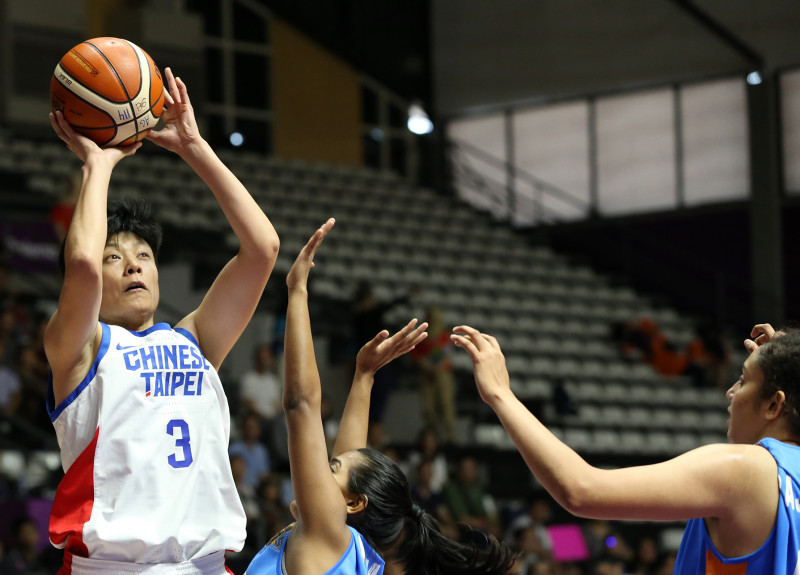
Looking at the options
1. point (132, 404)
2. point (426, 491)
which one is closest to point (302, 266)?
point (132, 404)

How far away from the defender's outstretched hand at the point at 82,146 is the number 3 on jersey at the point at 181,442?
2.14 ft

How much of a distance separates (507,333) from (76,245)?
10.9 m

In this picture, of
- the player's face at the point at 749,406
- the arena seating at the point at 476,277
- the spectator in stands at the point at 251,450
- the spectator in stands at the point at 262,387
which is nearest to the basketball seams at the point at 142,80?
the player's face at the point at 749,406

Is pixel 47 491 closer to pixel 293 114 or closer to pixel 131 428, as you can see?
pixel 131 428

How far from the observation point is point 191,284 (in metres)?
10.9

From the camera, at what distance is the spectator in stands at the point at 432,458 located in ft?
29.3

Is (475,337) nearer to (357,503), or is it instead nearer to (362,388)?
(357,503)

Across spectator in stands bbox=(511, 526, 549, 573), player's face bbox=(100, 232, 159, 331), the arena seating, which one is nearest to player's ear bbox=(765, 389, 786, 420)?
player's face bbox=(100, 232, 159, 331)

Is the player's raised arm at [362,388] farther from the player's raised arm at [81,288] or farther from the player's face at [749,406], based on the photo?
the player's face at [749,406]

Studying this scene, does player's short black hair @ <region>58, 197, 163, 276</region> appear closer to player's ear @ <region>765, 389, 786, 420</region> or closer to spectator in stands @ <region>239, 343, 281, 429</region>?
player's ear @ <region>765, 389, 786, 420</region>

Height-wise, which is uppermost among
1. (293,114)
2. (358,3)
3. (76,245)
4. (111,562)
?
(358,3)

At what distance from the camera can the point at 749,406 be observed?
7.90 ft

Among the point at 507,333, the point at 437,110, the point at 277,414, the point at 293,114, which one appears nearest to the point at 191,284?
the point at 277,414

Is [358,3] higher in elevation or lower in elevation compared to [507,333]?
higher
